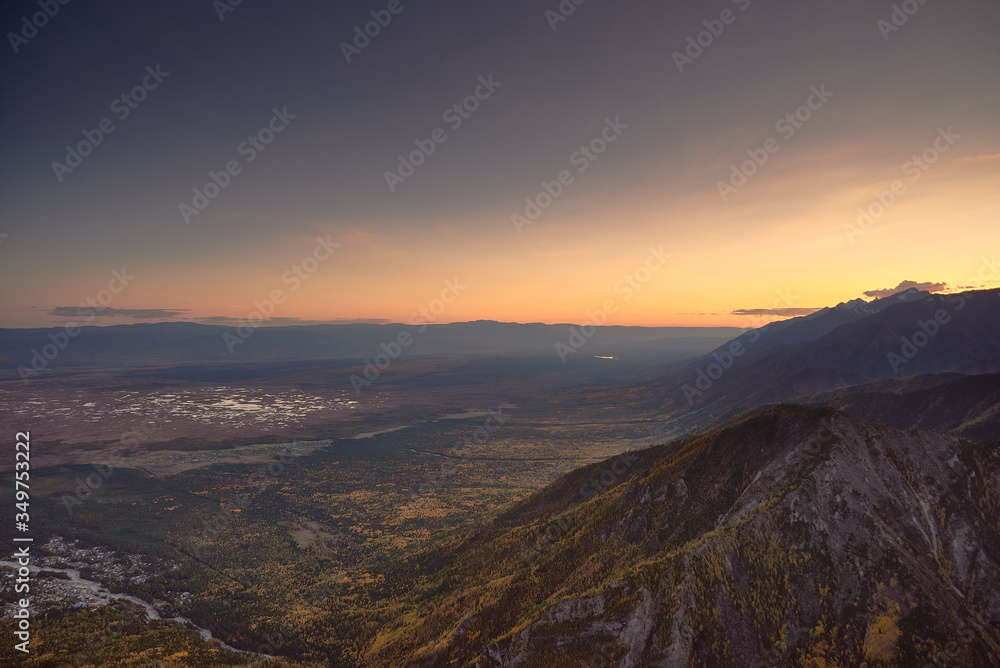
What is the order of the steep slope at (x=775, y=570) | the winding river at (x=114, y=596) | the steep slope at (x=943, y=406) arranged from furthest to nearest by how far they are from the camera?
the steep slope at (x=943, y=406)
the winding river at (x=114, y=596)
the steep slope at (x=775, y=570)

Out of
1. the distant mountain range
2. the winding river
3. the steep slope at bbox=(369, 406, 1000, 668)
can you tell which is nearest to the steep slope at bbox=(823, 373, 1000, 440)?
the distant mountain range

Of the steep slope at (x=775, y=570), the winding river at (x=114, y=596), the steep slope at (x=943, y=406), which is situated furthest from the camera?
the steep slope at (x=943, y=406)

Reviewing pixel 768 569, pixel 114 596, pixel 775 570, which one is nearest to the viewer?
pixel 775 570

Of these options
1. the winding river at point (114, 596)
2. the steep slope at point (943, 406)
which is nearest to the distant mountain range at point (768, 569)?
the winding river at point (114, 596)

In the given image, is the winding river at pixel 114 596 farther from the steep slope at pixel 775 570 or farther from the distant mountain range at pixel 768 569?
the distant mountain range at pixel 768 569

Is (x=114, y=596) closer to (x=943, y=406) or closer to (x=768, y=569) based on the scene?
(x=768, y=569)

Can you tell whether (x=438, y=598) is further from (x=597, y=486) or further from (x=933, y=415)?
A: (x=933, y=415)

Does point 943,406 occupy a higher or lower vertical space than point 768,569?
higher

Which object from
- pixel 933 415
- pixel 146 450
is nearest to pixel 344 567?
pixel 933 415

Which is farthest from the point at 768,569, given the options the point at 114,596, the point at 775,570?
the point at 114,596
